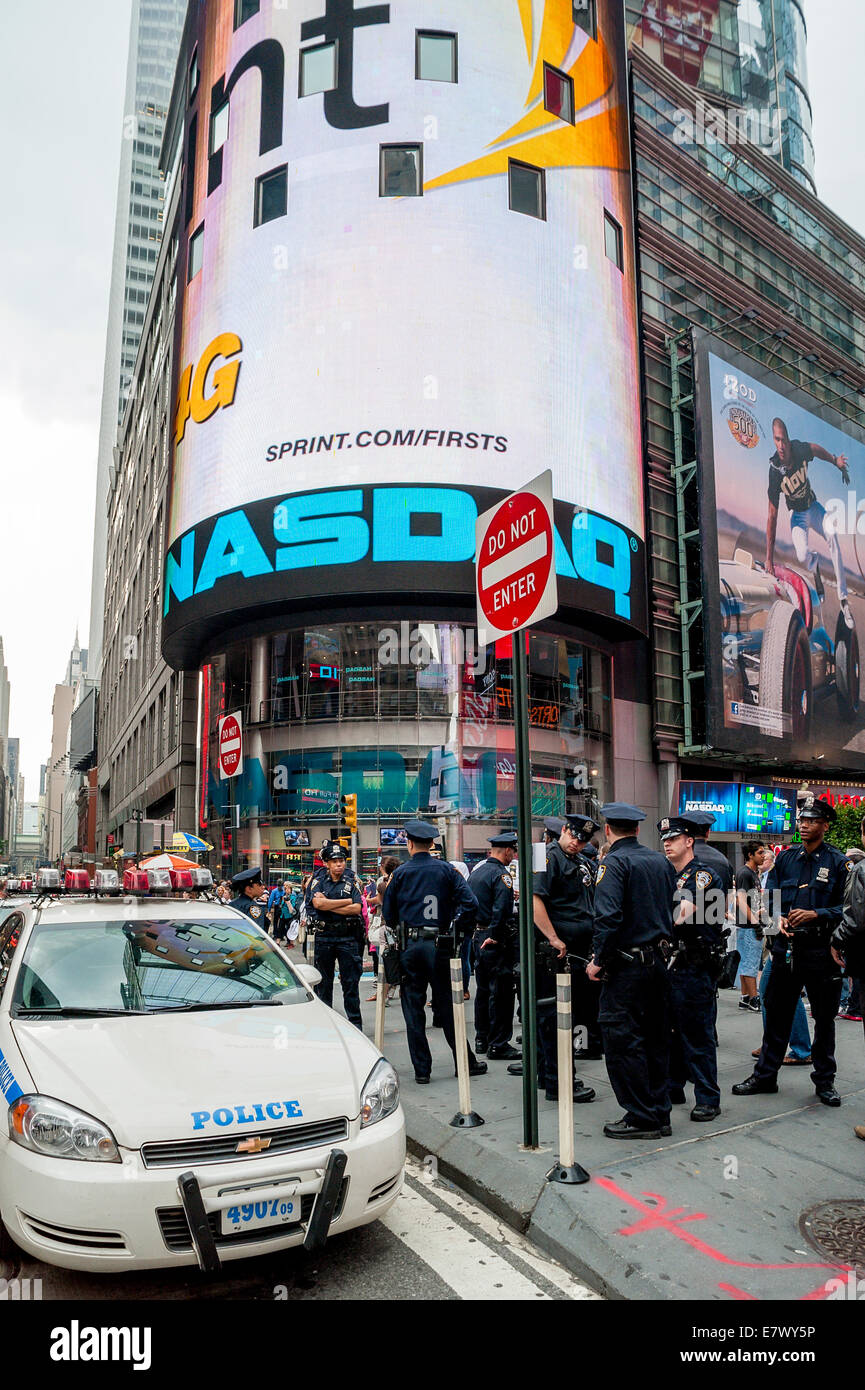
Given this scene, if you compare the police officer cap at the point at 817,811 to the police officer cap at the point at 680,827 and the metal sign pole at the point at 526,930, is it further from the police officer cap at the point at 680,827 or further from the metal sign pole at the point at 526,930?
the metal sign pole at the point at 526,930

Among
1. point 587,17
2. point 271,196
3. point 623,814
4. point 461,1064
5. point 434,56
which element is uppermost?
point 587,17

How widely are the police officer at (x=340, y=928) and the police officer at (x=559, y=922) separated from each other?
2.27 meters

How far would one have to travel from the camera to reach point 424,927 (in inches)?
271

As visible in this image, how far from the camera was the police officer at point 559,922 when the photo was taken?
6266mm

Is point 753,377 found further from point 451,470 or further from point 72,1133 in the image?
point 72,1133

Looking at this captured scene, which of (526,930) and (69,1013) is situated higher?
(526,930)

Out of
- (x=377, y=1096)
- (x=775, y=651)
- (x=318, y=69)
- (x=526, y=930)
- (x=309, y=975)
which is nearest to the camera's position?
(x=377, y=1096)

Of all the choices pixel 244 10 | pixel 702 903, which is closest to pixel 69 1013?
pixel 702 903

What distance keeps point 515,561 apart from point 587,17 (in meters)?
36.4

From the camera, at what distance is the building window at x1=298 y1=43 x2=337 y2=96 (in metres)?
29.3

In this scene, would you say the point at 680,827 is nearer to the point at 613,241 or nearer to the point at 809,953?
the point at 809,953

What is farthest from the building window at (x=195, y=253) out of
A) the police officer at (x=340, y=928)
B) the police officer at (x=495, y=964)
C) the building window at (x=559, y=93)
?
the police officer at (x=495, y=964)
